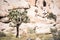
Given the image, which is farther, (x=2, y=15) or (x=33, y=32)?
(x=2, y=15)

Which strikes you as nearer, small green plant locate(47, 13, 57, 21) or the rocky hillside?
the rocky hillside

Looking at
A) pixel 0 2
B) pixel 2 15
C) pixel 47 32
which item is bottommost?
pixel 47 32

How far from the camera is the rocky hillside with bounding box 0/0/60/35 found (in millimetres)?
53634

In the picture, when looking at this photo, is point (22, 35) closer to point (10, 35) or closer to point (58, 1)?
point (10, 35)

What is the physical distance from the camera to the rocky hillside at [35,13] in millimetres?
53634

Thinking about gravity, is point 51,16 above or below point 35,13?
below

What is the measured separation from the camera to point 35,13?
64375 millimetres

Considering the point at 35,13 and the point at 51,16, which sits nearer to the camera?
the point at 35,13

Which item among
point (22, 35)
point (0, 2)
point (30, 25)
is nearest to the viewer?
point (22, 35)

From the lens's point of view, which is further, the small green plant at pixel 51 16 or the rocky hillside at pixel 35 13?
the small green plant at pixel 51 16

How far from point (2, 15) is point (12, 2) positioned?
6.65 meters

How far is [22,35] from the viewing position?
1922 inches

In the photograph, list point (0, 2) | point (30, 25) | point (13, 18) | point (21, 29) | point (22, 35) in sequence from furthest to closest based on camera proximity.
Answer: point (0, 2)
point (30, 25)
point (21, 29)
point (22, 35)
point (13, 18)

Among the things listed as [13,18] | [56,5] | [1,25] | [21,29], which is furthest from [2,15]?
[56,5]
